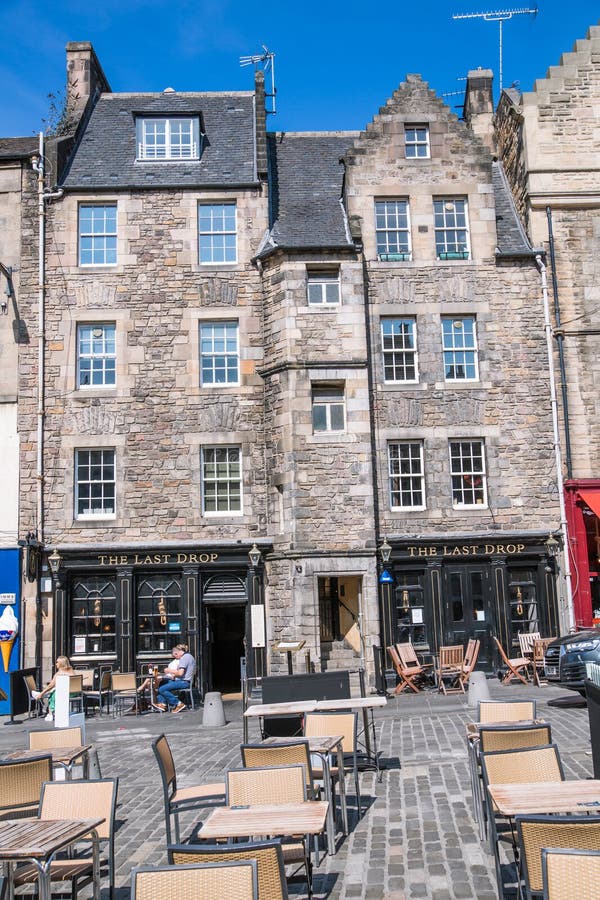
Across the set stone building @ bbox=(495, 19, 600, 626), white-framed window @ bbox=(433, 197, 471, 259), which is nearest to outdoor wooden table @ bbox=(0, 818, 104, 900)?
stone building @ bbox=(495, 19, 600, 626)

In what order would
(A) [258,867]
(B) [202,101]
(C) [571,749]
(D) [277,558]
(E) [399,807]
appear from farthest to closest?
(B) [202,101], (D) [277,558], (C) [571,749], (E) [399,807], (A) [258,867]

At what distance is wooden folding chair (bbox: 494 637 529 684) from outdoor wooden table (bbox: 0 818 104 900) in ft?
46.2

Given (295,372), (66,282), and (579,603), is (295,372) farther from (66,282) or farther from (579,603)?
(579,603)

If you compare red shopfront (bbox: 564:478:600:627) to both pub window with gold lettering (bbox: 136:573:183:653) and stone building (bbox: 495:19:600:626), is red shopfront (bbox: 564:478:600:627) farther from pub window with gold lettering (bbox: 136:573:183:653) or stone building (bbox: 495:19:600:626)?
pub window with gold lettering (bbox: 136:573:183:653)

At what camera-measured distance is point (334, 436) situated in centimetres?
2077

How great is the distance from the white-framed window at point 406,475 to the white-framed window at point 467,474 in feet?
2.40

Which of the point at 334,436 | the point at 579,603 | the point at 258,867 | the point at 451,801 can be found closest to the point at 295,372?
the point at 334,436

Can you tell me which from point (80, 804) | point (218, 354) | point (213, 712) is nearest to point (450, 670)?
point (213, 712)

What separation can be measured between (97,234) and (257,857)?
63.9ft

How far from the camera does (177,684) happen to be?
18562 millimetres

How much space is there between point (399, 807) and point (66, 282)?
16.2m

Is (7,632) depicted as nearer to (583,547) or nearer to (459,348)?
(459,348)

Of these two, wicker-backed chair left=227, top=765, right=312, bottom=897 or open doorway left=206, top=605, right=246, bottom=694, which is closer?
wicker-backed chair left=227, top=765, right=312, bottom=897

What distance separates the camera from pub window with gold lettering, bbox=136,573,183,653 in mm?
20938
